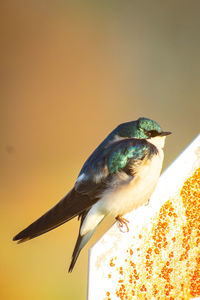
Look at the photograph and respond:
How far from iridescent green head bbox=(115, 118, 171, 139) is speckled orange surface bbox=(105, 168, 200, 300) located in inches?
7.5

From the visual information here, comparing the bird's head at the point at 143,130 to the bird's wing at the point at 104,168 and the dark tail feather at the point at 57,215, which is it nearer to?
the bird's wing at the point at 104,168

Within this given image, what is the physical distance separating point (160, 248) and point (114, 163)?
22 centimetres

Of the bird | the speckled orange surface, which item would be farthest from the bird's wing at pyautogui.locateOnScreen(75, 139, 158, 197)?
the speckled orange surface

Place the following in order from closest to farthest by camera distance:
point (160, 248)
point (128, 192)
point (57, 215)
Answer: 1. point (160, 248)
2. point (57, 215)
3. point (128, 192)

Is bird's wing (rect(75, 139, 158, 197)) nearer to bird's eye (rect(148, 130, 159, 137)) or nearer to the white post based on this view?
bird's eye (rect(148, 130, 159, 137))

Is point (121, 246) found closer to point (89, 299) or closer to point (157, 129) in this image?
point (89, 299)

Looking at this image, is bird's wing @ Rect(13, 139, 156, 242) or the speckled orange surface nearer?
the speckled orange surface

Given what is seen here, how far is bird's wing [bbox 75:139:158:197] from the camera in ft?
2.19

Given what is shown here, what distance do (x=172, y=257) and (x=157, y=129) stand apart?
0.25 meters

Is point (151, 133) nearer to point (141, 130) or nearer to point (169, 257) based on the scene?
point (141, 130)

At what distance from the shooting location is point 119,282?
41 centimetres

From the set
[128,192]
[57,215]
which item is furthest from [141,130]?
[57,215]

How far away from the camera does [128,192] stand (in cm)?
69

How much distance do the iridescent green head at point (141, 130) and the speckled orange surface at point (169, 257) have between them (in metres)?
0.19
